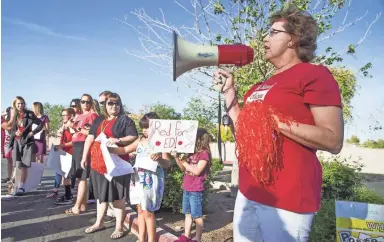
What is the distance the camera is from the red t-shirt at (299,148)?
1.59m

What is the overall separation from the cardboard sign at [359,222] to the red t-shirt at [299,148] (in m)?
0.93

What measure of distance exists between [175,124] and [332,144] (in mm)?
2099

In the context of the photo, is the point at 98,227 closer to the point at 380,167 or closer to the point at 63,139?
the point at 63,139

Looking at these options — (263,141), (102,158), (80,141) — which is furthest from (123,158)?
(263,141)

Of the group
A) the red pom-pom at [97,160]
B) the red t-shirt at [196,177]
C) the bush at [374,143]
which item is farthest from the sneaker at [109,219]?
the bush at [374,143]

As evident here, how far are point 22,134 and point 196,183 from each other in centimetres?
424

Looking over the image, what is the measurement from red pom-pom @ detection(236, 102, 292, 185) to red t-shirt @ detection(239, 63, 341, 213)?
1.3 inches

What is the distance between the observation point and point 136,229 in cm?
493

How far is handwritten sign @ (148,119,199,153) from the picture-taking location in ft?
11.5

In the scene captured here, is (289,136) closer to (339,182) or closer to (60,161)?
(339,182)

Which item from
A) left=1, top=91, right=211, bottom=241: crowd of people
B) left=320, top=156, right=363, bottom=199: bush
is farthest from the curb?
left=320, top=156, right=363, bottom=199: bush

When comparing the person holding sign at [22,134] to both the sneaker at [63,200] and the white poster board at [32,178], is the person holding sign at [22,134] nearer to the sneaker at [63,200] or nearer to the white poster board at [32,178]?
the white poster board at [32,178]

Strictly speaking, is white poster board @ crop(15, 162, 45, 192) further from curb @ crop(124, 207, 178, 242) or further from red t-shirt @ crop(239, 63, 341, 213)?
red t-shirt @ crop(239, 63, 341, 213)

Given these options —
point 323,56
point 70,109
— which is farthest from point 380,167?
point 70,109
